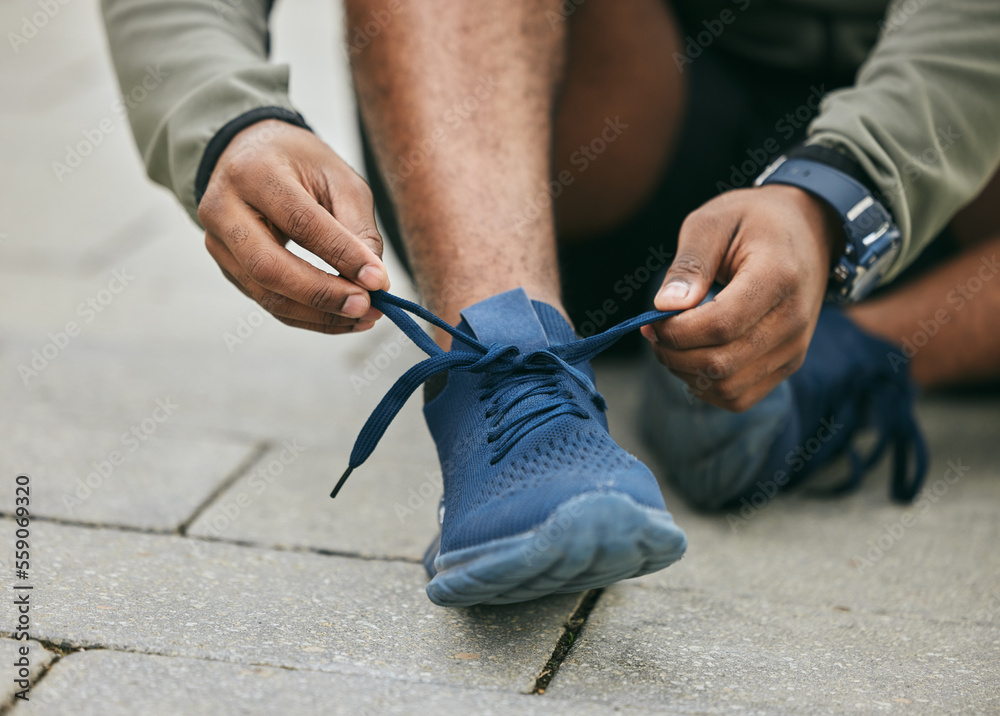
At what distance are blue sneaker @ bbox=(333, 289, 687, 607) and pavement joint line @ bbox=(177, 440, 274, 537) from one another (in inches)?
12.3

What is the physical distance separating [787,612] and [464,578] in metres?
0.41

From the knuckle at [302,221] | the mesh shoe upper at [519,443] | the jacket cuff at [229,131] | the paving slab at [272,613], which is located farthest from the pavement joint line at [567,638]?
the jacket cuff at [229,131]

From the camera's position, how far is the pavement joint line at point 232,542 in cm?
104

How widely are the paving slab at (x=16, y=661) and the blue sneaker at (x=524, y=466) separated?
1.05ft

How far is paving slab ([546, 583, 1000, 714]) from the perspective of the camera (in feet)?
2.57

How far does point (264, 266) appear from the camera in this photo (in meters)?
0.87

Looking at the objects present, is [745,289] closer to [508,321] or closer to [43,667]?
[508,321]

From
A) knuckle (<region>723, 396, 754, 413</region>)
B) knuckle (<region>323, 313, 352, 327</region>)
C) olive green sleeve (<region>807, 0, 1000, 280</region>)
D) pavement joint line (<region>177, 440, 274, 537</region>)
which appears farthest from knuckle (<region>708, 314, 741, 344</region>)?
pavement joint line (<region>177, 440, 274, 537</region>)

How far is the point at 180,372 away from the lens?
1591 millimetres

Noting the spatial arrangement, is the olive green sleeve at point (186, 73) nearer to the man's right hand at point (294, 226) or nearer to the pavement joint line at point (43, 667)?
the man's right hand at point (294, 226)

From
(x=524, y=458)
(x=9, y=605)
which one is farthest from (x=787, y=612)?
(x=9, y=605)

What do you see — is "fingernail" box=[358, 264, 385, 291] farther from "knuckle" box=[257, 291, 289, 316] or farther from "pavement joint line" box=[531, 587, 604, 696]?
"pavement joint line" box=[531, 587, 604, 696]

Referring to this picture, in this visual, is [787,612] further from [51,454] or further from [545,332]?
[51,454]

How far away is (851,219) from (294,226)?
59 cm
